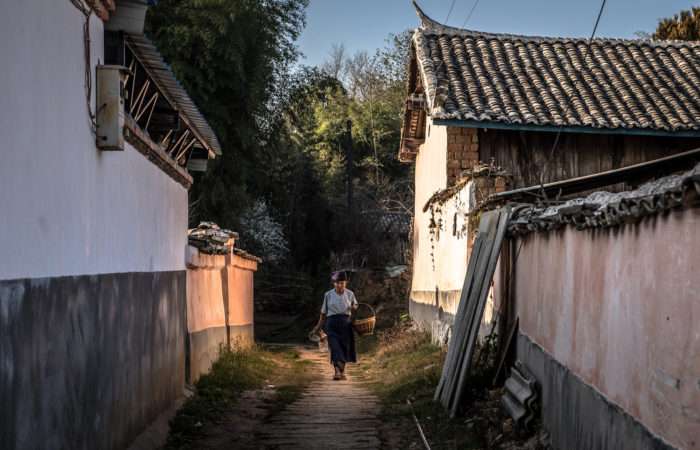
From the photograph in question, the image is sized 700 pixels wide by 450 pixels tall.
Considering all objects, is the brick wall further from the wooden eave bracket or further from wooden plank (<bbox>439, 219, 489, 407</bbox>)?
the wooden eave bracket

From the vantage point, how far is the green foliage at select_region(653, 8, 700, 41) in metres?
26.1

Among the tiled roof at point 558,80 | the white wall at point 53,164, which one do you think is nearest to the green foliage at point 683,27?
the tiled roof at point 558,80

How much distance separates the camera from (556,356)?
6.79m

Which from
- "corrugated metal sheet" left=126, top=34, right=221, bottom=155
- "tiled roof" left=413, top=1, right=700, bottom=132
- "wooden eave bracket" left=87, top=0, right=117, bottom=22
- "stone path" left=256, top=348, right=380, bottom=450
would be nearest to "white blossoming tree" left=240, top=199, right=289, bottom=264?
"tiled roof" left=413, top=1, right=700, bottom=132

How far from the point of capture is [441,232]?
16312 millimetres

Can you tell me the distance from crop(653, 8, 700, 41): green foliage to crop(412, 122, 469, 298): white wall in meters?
10.6

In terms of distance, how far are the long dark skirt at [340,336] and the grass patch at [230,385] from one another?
702 mm

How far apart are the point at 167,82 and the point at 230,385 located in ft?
17.2

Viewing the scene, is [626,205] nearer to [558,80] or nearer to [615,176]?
[615,176]

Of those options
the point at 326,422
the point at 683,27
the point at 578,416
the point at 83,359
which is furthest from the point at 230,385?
the point at 683,27

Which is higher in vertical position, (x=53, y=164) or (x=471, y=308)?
(x=53, y=164)

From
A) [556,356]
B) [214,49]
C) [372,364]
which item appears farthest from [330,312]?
[214,49]

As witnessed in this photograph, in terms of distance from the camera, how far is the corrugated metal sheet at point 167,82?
731 cm

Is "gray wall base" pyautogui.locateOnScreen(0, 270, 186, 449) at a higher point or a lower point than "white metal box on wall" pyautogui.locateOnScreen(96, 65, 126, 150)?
lower
